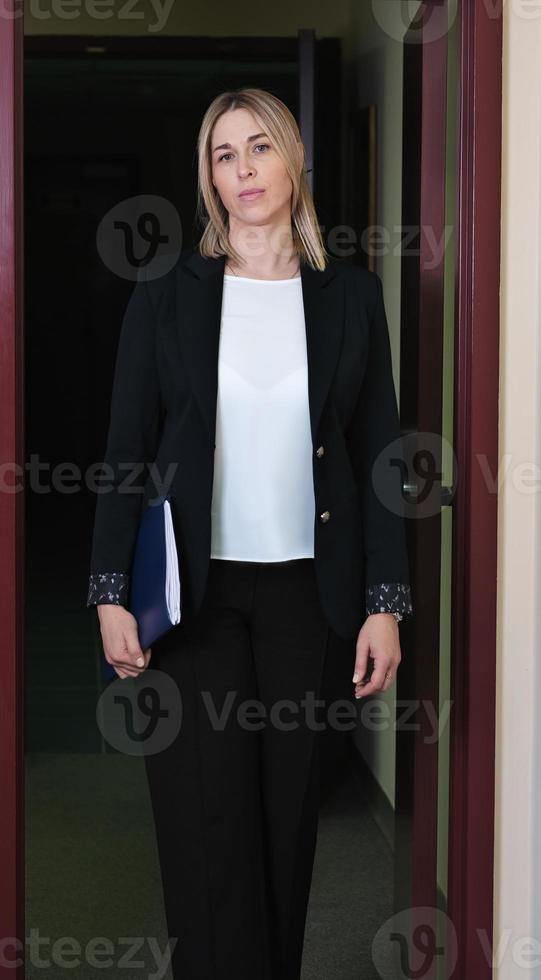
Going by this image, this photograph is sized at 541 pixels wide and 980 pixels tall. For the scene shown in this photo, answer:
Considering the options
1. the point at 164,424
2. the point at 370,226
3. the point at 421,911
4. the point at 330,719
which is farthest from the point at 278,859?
the point at 370,226

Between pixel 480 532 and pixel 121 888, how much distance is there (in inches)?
60.3

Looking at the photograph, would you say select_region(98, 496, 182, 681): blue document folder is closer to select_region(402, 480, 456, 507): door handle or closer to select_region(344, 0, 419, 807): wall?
select_region(402, 480, 456, 507): door handle

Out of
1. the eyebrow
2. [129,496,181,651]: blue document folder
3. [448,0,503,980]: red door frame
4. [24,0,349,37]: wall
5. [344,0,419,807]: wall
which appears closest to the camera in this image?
[129,496,181,651]: blue document folder

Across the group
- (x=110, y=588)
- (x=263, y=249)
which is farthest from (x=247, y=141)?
(x=110, y=588)

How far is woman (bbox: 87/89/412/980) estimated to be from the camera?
1.76 metres

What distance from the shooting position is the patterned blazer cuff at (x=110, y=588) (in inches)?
69.3

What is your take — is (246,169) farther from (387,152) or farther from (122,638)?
(387,152)

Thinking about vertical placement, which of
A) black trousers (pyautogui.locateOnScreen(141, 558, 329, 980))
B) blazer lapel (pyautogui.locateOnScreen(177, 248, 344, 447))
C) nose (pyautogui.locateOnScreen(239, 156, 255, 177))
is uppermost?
nose (pyautogui.locateOnScreen(239, 156, 255, 177))

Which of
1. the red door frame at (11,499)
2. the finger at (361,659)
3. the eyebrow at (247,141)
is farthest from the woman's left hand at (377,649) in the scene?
the eyebrow at (247,141)

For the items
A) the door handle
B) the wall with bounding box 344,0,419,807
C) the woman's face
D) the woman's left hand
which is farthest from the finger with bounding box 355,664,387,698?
the wall with bounding box 344,0,419,807

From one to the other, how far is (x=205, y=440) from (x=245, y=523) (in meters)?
0.14

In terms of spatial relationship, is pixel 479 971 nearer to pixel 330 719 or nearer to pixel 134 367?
→ pixel 330 719

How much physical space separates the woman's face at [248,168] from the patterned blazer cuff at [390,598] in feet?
1.96

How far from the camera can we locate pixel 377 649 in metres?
1.81
